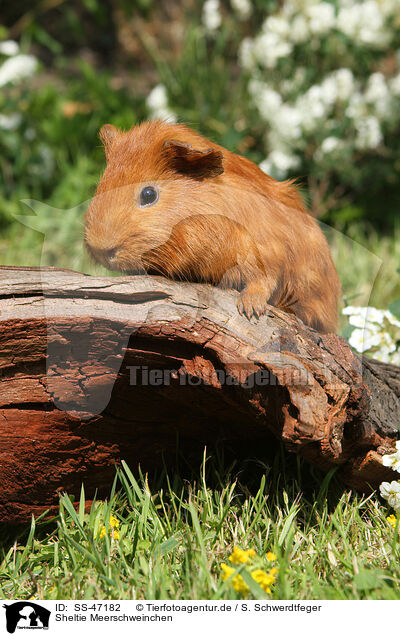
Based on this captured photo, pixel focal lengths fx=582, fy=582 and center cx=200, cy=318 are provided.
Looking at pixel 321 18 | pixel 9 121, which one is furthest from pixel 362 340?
pixel 9 121

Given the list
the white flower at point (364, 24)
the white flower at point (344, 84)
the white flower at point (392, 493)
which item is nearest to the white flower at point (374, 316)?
the white flower at point (392, 493)

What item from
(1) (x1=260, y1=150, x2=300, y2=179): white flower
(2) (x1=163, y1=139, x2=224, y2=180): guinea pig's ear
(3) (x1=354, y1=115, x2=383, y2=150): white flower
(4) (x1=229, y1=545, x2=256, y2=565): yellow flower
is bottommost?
(4) (x1=229, y1=545, x2=256, y2=565): yellow flower

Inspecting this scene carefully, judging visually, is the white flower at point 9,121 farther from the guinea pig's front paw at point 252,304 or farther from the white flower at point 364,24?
the guinea pig's front paw at point 252,304

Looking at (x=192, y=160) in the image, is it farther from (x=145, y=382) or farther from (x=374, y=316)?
(x=374, y=316)

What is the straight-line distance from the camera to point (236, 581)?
183cm

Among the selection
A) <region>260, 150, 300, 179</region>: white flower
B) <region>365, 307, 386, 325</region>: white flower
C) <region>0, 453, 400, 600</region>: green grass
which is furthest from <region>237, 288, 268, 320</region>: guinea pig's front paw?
<region>260, 150, 300, 179</region>: white flower

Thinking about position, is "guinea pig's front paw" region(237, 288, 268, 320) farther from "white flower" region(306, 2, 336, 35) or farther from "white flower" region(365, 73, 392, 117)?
"white flower" region(306, 2, 336, 35)

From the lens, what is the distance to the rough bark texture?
6.67ft

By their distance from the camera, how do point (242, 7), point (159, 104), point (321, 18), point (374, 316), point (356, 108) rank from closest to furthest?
point (374, 316) → point (321, 18) → point (356, 108) → point (159, 104) → point (242, 7)

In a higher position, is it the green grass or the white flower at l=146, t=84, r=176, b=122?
the white flower at l=146, t=84, r=176, b=122

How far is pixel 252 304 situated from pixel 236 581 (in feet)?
3.04

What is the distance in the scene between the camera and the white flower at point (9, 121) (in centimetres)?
506

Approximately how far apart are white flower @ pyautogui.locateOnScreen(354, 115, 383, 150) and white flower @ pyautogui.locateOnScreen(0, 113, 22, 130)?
2942mm
